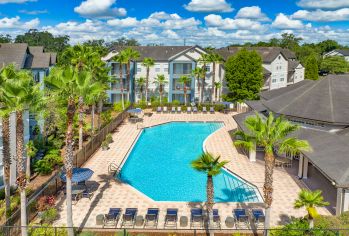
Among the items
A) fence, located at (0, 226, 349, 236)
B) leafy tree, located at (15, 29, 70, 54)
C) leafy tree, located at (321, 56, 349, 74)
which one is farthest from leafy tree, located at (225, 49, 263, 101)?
leafy tree, located at (15, 29, 70, 54)

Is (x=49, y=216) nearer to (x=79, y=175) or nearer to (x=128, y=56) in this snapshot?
(x=79, y=175)

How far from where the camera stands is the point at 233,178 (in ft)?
90.9

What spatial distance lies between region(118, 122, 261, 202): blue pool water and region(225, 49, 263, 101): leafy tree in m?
17.4

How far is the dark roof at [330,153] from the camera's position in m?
19.6

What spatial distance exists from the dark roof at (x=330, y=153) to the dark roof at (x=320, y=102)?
153 cm

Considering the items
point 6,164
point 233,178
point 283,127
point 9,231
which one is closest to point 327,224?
point 283,127

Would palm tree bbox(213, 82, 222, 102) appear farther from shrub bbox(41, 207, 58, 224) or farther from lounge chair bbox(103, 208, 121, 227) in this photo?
shrub bbox(41, 207, 58, 224)

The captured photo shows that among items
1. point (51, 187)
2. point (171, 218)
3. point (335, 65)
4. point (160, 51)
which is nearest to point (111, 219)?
point (171, 218)

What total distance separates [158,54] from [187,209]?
151 feet

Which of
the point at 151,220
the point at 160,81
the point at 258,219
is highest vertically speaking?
the point at 160,81

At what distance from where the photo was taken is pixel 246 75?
190 ft

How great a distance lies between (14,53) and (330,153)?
96.1 ft

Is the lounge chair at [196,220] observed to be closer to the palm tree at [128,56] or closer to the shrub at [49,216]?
the shrub at [49,216]

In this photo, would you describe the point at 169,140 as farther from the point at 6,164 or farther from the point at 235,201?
the point at 6,164
